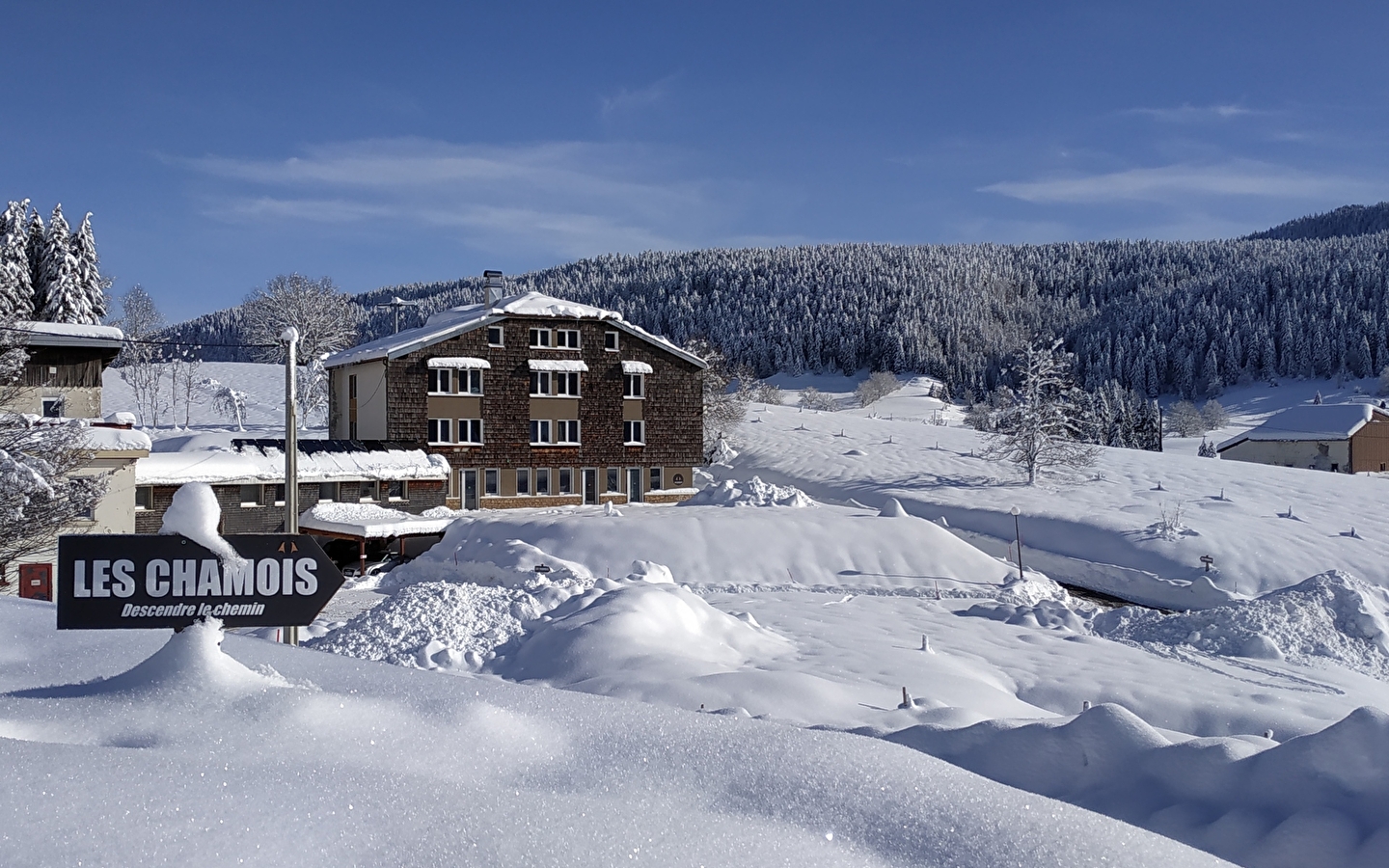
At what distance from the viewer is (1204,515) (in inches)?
1667

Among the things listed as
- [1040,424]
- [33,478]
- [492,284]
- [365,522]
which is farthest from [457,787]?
[1040,424]

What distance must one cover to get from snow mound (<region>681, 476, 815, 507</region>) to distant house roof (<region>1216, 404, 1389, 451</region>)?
5181cm

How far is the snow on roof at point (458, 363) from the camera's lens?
1657 inches

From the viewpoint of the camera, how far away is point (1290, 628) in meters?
20.2

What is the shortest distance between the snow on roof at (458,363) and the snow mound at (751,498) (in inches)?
459

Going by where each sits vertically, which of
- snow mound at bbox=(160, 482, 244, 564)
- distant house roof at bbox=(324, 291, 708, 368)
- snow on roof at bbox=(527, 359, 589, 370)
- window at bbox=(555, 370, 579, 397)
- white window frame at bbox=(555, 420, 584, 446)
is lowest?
snow mound at bbox=(160, 482, 244, 564)

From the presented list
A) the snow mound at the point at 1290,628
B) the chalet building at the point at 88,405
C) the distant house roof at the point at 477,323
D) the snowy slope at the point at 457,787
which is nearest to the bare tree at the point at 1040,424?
the distant house roof at the point at 477,323

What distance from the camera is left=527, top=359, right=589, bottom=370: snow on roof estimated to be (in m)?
43.8

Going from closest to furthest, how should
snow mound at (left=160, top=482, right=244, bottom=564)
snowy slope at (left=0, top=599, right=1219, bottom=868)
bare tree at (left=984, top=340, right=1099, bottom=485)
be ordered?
snowy slope at (left=0, top=599, right=1219, bottom=868) → snow mound at (left=160, top=482, right=244, bottom=564) → bare tree at (left=984, top=340, right=1099, bottom=485)

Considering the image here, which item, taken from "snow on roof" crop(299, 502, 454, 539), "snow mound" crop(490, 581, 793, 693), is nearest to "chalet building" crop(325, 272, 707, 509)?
"snow on roof" crop(299, 502, 454, 539)

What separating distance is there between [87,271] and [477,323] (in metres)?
38.2

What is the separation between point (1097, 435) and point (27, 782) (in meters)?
102

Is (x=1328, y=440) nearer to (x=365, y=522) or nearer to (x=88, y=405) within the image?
(x=365, y=522)

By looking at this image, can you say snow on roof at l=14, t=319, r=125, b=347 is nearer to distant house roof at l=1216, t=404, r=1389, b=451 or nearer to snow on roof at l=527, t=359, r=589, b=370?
snow on roof at l=527, t=359, r=589, b=370
